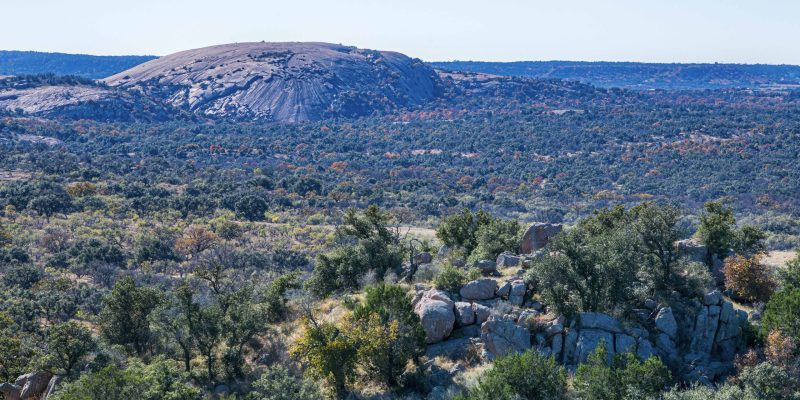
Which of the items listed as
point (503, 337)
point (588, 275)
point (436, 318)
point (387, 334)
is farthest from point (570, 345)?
point (387, 334)

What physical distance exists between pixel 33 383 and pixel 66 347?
1.74 m

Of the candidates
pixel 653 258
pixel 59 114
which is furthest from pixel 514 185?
pixel 59 114

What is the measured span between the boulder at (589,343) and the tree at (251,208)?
5692 cm

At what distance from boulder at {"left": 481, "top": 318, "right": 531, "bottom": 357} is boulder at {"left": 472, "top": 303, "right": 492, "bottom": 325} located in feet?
3.94

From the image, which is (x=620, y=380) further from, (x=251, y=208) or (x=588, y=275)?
(x=251, y=208)

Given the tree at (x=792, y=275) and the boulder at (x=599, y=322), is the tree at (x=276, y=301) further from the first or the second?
the tree at (x=792, y=275)

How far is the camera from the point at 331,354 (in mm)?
23594

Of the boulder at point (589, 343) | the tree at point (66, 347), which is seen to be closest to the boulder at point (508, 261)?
the boulder at point (589, 343)

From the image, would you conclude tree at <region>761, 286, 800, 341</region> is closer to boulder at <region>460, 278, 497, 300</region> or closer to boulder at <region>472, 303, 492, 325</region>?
boulder at <region>460, 278, 497, 300</region>

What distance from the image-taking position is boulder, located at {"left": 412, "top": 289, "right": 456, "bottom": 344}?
2588 centimetres

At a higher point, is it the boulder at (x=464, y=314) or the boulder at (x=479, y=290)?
the boulder at (x=479, y=290)

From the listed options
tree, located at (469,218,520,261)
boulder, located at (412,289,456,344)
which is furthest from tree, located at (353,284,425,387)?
tree, located at (469,218,520,261)

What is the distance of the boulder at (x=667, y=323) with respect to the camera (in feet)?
84.4

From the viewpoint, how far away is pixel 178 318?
26.3 m
